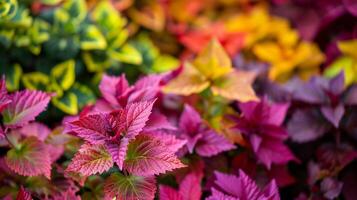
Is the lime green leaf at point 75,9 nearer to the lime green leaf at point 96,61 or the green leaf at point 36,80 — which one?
the lime green leaf at point 96,61

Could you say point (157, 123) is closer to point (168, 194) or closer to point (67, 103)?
point (168, 194)

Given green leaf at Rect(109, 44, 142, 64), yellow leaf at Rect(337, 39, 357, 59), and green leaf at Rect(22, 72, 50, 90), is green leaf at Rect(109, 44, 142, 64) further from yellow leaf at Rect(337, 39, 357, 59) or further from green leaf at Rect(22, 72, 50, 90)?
yellow leaf at Rect(337, 39, 357, 59)

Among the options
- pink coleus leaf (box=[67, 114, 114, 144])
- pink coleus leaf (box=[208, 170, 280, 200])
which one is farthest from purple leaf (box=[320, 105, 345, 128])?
pink coleus leaf (box=[67, 114, 114, 144])

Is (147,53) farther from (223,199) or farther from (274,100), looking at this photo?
(223,199)

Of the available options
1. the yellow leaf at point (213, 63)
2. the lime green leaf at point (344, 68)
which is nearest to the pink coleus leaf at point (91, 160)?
the yellow leaf at point (213, 63)

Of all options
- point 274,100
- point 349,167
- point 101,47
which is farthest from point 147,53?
point 349,167
